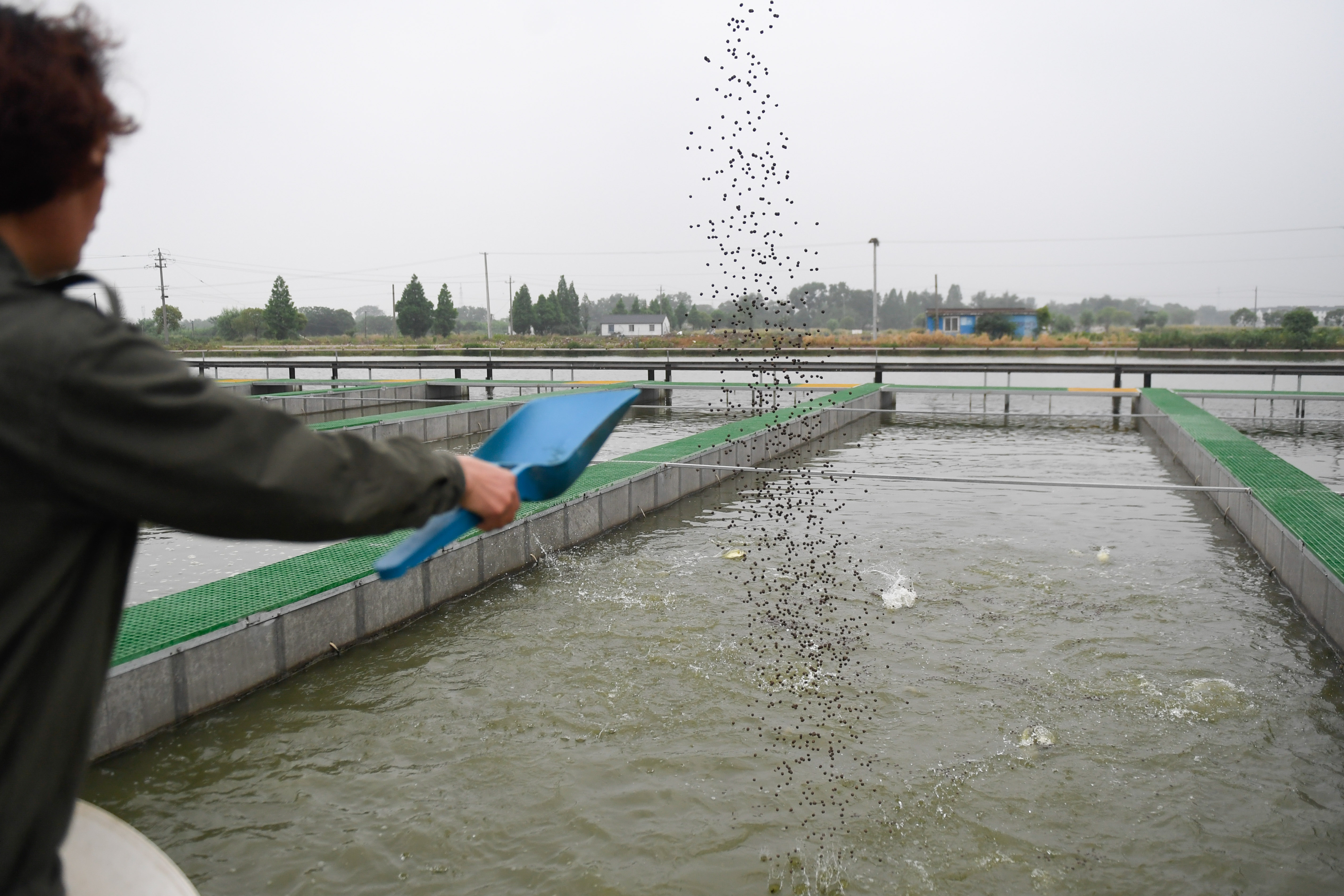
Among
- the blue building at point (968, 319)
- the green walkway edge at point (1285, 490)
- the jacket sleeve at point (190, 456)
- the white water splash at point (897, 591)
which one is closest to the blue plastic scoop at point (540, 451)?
the jacket sleeve at point (190, 456)

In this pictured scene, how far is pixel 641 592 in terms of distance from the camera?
736 centimetres

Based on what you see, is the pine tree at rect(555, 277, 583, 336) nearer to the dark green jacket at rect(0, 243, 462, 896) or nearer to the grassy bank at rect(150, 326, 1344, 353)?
the grassy bank at rect(150, 326, 1344, 353)

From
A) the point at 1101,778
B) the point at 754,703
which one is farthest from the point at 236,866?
the point at 1101,778

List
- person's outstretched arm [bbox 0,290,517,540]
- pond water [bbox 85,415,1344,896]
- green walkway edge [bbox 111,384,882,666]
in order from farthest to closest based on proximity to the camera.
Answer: green walkway edge [bbox 111,384,882,666] → pond water [bbox 85,415,1344,896] → person's outstretched arm [bbox 0,290,517,540]

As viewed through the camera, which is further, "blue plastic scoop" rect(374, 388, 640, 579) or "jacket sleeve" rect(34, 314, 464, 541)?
"blue plastic scoop" rect(374, 388, 640, 579)

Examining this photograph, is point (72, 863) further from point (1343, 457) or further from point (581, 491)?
point (1343, 457)

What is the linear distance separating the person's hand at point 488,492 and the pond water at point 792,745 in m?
3.03

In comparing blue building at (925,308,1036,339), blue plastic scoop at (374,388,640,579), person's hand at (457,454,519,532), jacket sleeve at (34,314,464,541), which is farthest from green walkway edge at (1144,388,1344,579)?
blue building at (925,308,1036,339)

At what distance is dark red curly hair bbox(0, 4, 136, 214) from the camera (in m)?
0.93

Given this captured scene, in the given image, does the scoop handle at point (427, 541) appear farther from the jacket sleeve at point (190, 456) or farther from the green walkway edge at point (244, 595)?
the green walkway edge at point (244, 595)

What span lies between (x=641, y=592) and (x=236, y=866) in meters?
3.88

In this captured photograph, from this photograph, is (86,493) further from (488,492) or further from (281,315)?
(281,315)

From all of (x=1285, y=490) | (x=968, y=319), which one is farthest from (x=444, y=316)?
(x=1285, y=490)

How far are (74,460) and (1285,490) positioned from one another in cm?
1034
